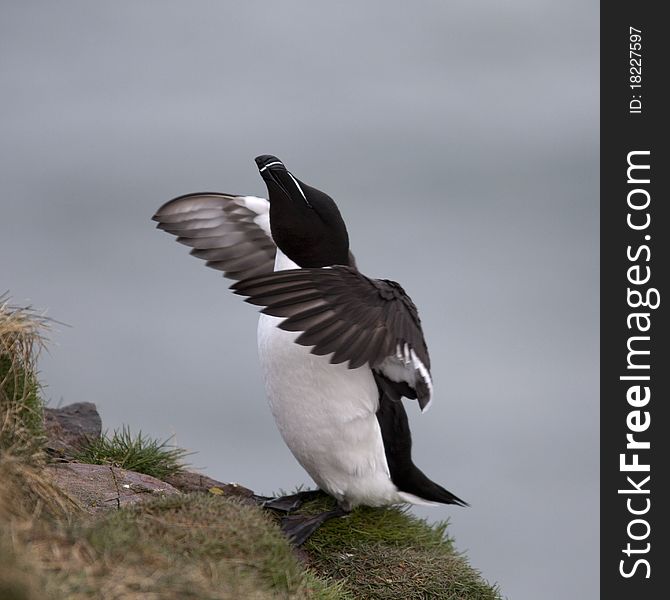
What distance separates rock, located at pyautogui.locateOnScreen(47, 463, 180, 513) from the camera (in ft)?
21.1

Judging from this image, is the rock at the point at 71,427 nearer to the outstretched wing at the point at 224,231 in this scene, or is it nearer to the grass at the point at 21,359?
the outstretched wing at the point at 224,231

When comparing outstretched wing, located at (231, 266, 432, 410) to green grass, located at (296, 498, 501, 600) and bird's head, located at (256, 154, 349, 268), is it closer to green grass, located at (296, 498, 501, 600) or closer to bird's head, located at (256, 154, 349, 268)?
bird's head, located at (256, 154, 349, 268)

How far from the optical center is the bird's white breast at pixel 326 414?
7395 mm

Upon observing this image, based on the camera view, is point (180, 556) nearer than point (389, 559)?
Yes

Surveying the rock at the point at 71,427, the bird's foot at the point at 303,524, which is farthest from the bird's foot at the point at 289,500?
the rock at the point at 71,427

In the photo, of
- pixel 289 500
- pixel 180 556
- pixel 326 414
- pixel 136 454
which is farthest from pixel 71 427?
pixel 180 556

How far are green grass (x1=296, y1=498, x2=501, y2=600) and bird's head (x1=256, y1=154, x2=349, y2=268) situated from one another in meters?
1.59

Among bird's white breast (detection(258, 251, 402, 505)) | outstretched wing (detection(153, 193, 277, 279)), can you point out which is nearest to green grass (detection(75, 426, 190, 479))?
bird's white breast (detection(258, 251, 402, 505))

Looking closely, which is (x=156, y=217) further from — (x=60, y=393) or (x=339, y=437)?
(x=60, y=393)

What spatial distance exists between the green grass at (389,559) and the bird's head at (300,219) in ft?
5.22

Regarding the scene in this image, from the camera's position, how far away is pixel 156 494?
6945 mm

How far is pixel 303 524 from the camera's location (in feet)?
24.7

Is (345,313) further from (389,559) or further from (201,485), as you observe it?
(201,485)

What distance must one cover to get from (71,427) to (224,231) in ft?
5.44
